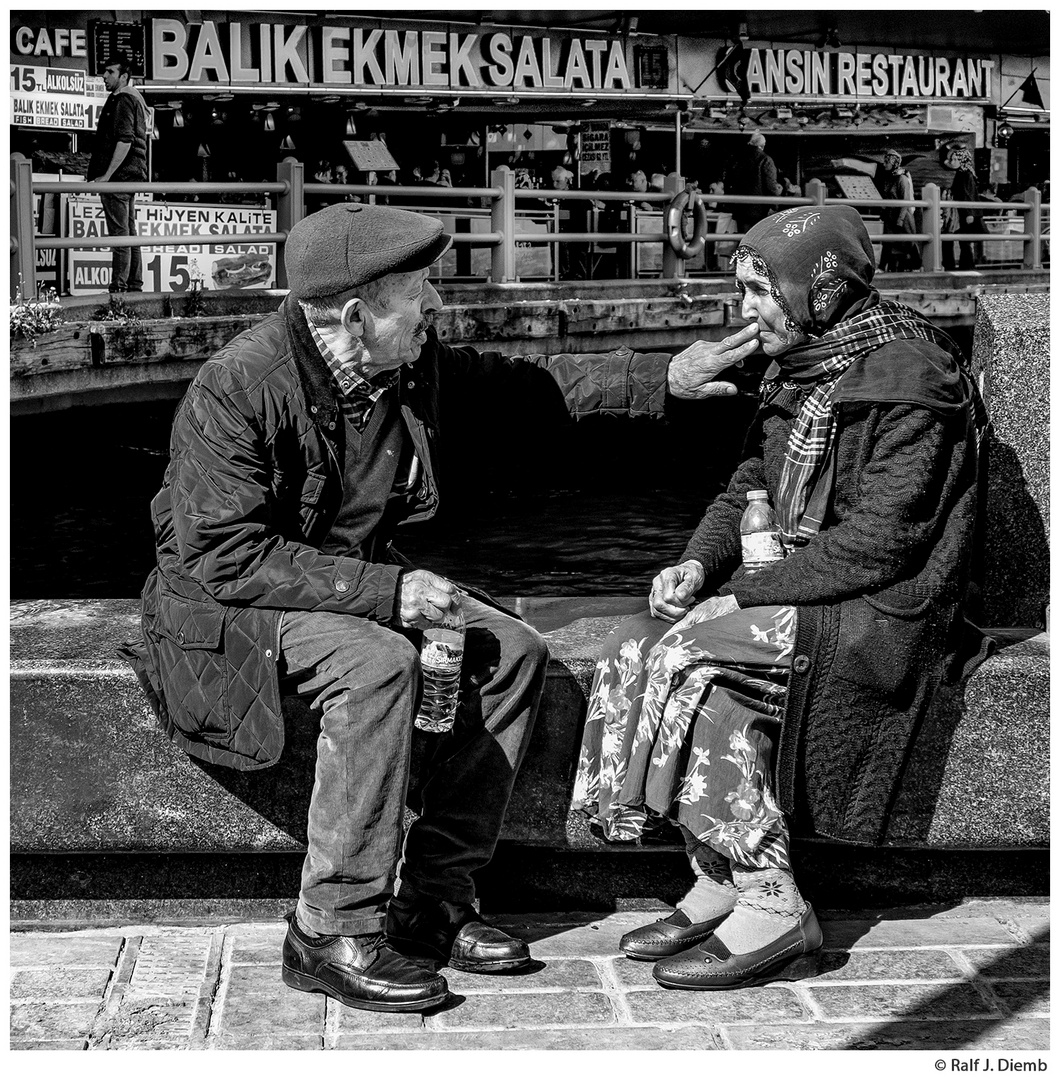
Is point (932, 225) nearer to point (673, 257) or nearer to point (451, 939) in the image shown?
point (673, 257)

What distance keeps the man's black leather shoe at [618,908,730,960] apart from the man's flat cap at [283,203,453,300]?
4.87ft

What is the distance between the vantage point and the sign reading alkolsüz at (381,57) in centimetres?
1720

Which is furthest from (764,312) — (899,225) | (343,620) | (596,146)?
(899,225)

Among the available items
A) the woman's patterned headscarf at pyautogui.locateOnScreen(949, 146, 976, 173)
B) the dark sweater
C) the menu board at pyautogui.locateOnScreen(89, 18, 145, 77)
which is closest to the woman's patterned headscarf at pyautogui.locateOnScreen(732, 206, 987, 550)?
the dark sweater

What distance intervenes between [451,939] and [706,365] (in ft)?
4.68

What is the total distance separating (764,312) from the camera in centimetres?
317

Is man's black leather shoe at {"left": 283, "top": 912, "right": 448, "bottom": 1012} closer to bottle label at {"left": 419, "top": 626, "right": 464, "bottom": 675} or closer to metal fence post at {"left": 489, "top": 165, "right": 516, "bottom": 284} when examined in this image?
bottle label at {"left": 419, "top": 626, "right": 464, "bottom": 675}

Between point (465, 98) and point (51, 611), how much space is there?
16.2 m

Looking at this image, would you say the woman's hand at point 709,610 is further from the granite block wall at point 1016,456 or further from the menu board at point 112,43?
the menu board at point 112,43

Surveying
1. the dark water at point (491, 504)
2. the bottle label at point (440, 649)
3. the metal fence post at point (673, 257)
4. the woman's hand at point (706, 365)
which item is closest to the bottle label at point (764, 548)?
the woman's hand at point (706, 365)

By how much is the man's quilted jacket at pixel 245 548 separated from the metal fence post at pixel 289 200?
340 inches

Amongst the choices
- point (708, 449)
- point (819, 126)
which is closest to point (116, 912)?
point (708, 449)

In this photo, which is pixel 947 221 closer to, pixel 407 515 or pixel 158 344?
pixel 158 344

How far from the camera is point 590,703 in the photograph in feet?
10.5
